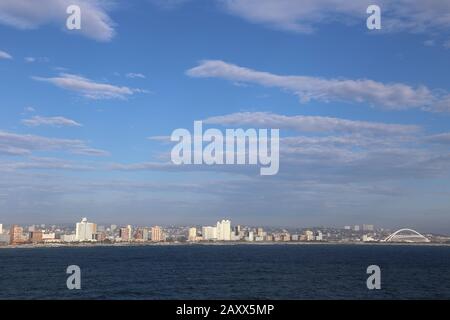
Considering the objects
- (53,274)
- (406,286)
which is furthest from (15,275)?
(406,286)

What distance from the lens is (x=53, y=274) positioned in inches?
3300

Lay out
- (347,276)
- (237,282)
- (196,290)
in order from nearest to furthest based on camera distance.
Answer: (196,290) → (237,282) → (347,276)

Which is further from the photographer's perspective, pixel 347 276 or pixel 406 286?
pixel 347 276

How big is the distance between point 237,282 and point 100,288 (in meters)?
18.4
